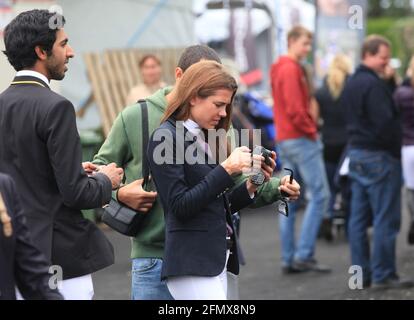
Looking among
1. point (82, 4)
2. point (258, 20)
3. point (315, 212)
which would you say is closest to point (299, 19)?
point (258, 20)

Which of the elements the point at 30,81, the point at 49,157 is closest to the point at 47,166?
the point at 49,157

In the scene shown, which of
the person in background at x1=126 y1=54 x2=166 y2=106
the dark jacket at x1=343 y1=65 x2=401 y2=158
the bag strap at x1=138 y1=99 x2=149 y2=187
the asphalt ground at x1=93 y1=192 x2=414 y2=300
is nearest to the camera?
the bag strap at x1=138 y1=99 x2=149 y2=187

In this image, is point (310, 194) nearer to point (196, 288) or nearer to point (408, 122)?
point (408, 122)

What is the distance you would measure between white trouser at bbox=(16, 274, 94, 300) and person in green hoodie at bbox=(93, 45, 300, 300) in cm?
41

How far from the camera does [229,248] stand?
4570mm

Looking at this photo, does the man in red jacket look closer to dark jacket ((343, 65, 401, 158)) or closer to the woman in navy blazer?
dark jacket ((343, 65, 401, 158))

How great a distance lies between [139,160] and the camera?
489cm

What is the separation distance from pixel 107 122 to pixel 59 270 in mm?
8237

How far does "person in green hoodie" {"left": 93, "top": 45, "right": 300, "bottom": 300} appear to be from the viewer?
4672 millimetres

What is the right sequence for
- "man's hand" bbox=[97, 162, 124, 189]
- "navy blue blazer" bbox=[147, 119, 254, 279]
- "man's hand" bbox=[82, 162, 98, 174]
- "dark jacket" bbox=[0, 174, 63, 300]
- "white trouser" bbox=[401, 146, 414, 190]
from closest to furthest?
"dark jacket" bbox=[0, 174, 63, 300]
"navy blue blazer" bbox=[147, 119, 254, 279]
"man's hand" bbox=[97, 162, 124, 189]
"man's hand" bbox=[82, 162, 98, 174]
"white trouser" bbox=[401, 146, 414, 190]

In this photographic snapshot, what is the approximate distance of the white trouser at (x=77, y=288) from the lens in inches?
169

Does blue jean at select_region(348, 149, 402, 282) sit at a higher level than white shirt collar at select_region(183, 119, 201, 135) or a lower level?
lower

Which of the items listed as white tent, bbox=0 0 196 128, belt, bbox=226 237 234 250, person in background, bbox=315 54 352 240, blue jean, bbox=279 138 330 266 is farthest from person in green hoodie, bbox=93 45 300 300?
white tent, bbox=0 0 196 128
